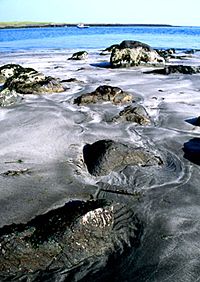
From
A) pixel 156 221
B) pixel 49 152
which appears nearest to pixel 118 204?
pixel 156 221

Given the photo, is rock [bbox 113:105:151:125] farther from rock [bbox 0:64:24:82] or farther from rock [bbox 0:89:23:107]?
rock [bbox 0:64:24:82]

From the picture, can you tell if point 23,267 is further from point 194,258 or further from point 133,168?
point 133,168

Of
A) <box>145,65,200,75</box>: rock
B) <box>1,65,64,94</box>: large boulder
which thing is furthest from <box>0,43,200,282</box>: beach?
<box>145,65,200,75</box>: rock

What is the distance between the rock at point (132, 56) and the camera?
18531mm

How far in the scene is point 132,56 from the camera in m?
19.1

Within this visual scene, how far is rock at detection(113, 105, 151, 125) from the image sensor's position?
25.7 feet

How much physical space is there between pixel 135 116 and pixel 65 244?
4818 millimetres

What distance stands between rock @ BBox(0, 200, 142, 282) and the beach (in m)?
0.14

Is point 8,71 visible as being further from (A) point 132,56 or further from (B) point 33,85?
(A) point 132,56

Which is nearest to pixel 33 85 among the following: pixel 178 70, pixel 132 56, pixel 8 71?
pixel 8 71

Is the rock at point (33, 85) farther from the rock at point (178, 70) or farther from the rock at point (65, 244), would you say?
the rock at point (65, 244)

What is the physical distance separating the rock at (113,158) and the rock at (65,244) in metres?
1.44

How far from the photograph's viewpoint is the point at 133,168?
5.46 meters

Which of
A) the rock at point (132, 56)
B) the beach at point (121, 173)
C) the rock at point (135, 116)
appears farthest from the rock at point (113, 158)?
the rock at point (132, 56)
